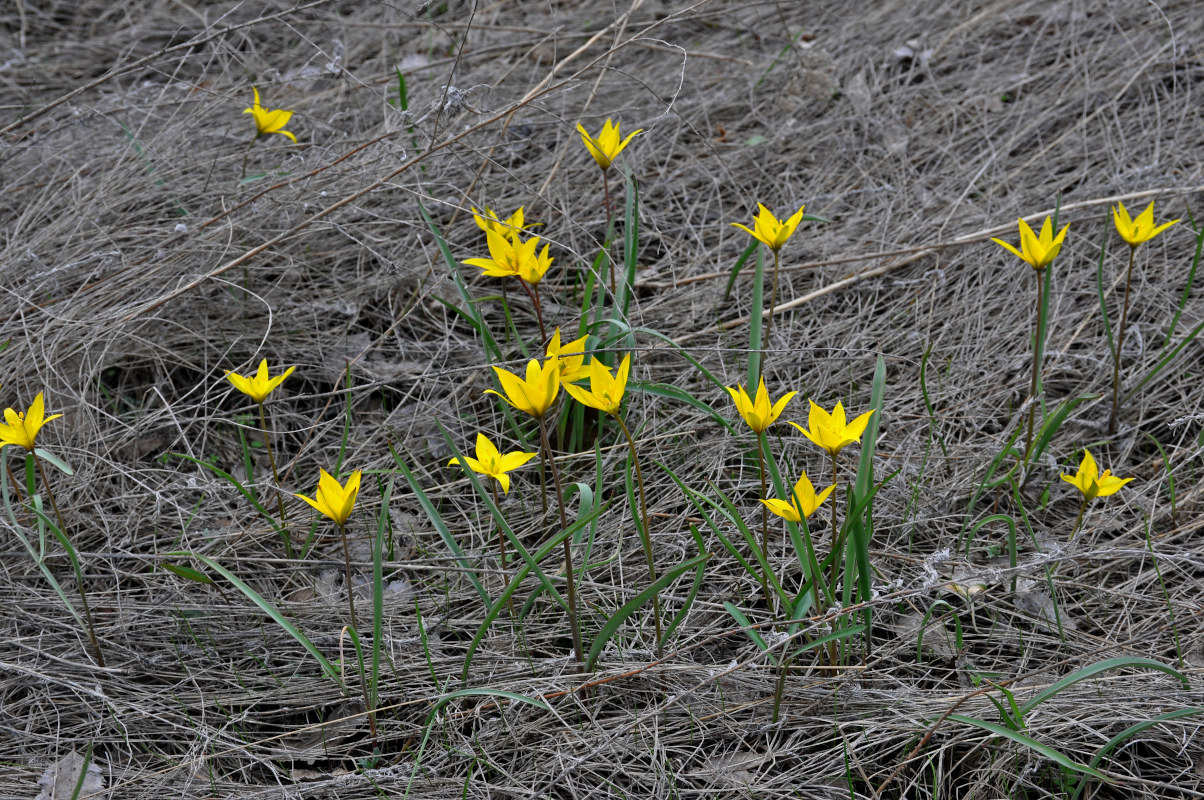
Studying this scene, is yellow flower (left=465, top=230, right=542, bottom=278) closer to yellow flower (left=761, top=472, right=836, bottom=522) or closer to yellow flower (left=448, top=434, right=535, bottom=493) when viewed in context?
yellow flower (left=448, top=434, right=535, bottom=493)

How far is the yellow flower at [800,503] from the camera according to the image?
4.51ft

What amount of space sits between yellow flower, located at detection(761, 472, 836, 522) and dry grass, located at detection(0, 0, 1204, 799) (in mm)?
193

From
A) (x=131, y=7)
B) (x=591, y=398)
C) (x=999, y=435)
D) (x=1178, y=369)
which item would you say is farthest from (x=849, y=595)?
(x=131, y=7)

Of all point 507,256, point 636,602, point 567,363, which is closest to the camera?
point 636,602

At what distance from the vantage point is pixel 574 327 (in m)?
2.28

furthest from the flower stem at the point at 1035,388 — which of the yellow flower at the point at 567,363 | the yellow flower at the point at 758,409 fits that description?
the yellow flower at the point at 567,363

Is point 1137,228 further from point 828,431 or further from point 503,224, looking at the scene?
point 503,224

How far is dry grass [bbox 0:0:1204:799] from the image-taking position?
1465 mm

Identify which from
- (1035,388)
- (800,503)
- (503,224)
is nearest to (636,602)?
(800,503)

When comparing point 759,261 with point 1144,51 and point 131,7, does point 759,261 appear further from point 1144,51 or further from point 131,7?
point 131,7

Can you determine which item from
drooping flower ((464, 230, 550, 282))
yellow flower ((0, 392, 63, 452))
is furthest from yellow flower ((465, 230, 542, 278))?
yellow flower ((0, 392, 63, 452))

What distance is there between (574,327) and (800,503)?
3.29 ft

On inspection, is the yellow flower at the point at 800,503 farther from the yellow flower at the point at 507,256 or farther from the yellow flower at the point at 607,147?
the yellow flower at the point at 607,147

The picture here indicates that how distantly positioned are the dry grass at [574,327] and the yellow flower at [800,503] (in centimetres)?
19
